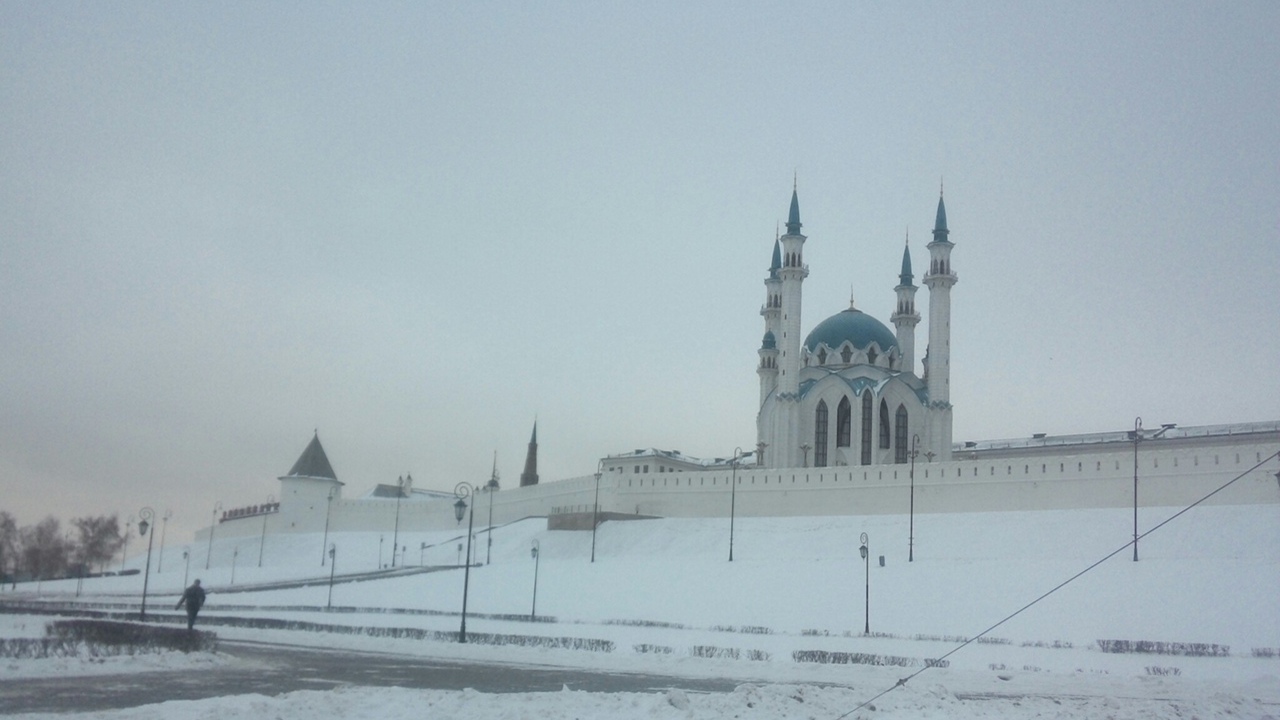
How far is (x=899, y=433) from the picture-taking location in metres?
64.4

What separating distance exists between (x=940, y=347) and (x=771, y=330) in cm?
1440

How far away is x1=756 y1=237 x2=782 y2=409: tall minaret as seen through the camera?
70.8 m

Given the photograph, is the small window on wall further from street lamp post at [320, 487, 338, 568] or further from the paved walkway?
the paved walkway

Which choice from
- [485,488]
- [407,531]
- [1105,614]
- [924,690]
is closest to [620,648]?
[924,690]

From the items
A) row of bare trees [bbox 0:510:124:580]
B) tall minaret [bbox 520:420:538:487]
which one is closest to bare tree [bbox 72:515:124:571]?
row of bare trees [bbox 0:510:124:580]

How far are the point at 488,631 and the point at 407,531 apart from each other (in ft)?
149

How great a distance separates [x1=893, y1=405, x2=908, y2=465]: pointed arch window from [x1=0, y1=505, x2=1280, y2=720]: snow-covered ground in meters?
12.1

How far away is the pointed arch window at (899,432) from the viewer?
63812mm

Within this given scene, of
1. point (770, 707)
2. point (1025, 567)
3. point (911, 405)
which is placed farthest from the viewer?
point (911, 405)

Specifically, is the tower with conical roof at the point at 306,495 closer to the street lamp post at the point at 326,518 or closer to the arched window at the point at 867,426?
the street lamp post at the point at 326,518

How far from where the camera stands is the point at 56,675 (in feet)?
51.5

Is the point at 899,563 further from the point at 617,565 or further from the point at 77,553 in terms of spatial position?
the point at 77,553

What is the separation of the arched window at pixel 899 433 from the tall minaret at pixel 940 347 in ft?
10.6

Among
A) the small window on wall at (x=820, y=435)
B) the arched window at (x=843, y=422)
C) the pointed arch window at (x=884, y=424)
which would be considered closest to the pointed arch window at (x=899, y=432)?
the pointed arch window at (x=884, y=424)
